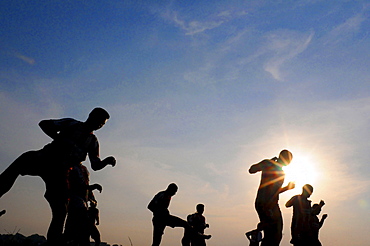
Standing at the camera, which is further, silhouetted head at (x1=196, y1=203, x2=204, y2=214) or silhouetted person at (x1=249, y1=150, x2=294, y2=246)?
silhouetted head at (x1=196, y1=203, x2=204, y2=214)

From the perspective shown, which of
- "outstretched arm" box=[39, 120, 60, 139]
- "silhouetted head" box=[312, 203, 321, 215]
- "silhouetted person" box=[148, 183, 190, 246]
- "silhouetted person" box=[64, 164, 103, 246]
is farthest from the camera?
"silhouetted head" box=[312, 203, 321, 215]

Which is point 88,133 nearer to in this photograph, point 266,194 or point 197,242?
point 266,194

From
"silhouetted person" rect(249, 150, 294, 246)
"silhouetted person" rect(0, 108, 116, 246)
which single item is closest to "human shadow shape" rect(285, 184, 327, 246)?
"silhouetted person" rect(249, 150, 294, 246)

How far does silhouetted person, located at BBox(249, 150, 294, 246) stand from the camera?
760 cm

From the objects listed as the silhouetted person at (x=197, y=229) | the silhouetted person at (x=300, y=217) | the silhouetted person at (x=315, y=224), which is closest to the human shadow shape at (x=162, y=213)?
the silhouetted person at (x=197, y=229)

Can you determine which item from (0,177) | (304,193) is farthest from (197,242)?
(0,177)

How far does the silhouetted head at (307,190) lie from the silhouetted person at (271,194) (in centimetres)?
264

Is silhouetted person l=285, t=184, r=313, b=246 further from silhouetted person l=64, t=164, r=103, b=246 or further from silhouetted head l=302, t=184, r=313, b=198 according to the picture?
silhouetted person l=64, t=164, r=103, b=246

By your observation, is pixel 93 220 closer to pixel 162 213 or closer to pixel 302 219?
pixel 162 213

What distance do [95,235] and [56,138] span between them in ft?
13.9

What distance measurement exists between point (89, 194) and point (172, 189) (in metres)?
2.47

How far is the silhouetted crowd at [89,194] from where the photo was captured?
202 inches

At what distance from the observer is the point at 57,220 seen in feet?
16.8

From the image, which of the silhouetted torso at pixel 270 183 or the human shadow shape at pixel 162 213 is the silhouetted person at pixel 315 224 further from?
the human shadow shape at pixel 162 213
